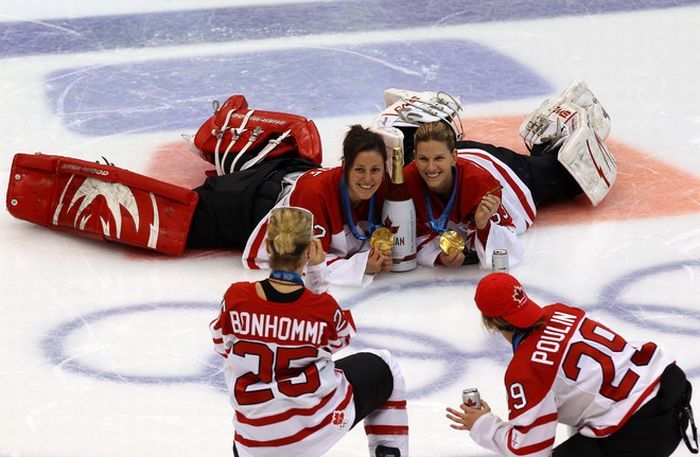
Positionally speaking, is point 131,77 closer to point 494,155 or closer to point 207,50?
point 207,50

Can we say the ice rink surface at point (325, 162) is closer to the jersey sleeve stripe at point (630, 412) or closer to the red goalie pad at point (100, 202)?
the red goalie pad at point (100, 202)

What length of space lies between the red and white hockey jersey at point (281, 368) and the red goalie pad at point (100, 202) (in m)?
1.84

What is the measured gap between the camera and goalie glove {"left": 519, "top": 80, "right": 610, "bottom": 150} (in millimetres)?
5305

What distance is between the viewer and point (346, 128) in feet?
20.2

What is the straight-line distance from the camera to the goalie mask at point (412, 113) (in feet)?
16.8

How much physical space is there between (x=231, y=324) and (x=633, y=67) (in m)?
4.51

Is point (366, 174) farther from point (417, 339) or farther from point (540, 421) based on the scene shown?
point (540, 421)

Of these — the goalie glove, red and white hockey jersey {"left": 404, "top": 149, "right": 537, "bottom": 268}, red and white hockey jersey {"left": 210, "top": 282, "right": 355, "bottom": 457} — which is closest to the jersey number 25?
red and white hockey jersey {"left": 210, "top": 282, "right": 355, "bottom": 457}

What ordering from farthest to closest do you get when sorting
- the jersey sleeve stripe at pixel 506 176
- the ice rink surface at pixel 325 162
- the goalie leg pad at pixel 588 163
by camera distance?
the goalie leg pad at pixel 588 163, the jersey sleeve stripe at pixel 506 176, the ice rink surface at pixel 325 162

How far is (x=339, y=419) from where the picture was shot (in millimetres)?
3002

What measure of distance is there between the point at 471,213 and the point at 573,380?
5.84 ft

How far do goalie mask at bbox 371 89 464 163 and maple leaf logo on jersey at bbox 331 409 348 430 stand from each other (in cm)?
208

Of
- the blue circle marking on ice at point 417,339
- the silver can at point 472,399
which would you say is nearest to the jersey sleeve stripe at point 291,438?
the silver can at point 472,399

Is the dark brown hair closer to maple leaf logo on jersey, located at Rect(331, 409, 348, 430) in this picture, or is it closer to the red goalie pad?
the red goalie pad
